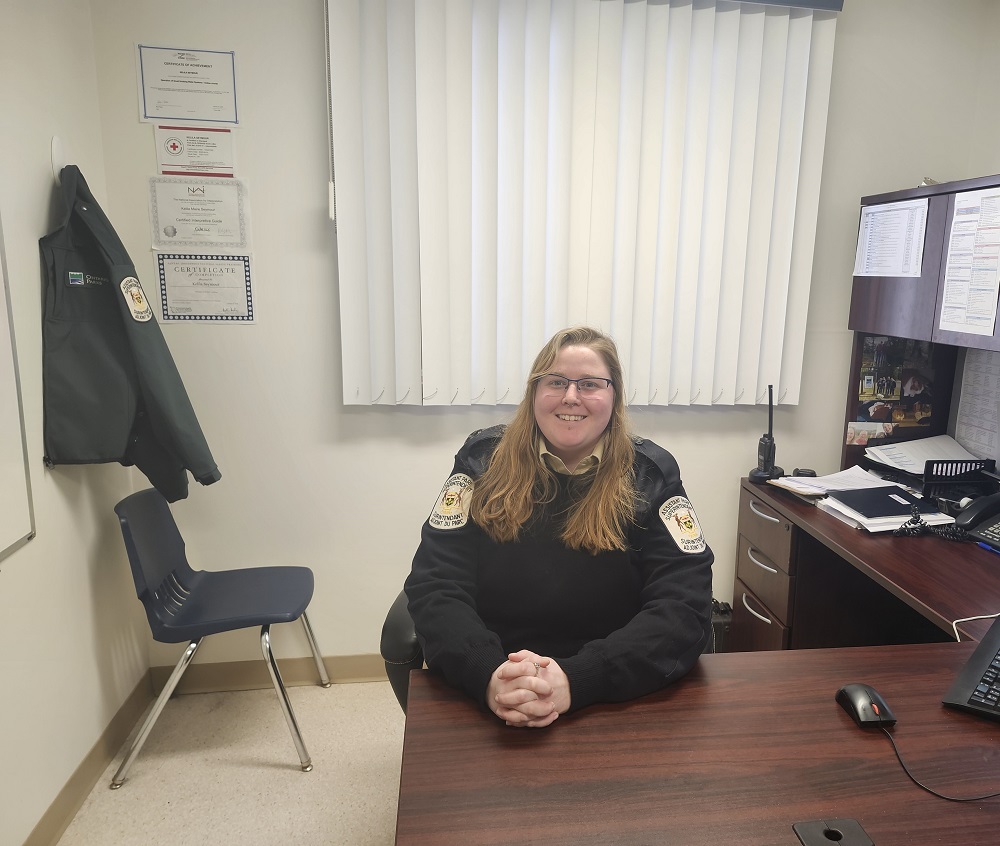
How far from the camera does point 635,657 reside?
48.6 inches

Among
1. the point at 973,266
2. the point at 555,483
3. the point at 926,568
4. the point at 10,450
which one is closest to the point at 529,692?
the point at 555,483

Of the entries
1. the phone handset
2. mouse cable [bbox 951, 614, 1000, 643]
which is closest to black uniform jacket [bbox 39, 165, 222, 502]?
mouse cable [bbox 951, 614, 1000, 643]

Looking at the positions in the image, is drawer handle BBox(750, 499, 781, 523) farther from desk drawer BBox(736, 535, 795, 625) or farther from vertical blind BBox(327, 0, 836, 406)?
vertical blind BBox(327, 0, 836, 406)

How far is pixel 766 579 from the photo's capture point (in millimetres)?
2412

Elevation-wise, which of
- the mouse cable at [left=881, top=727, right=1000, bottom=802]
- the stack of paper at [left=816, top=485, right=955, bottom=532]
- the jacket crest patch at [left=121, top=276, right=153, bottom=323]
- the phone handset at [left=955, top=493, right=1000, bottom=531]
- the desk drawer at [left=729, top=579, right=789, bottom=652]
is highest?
the jacket crest patch at [left=121, top=276, right=153, bottom=323]

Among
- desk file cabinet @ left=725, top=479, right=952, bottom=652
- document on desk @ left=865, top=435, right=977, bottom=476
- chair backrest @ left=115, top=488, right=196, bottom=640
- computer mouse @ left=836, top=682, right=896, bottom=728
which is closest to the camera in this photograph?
computer mouse @ left=836, top=682, right=896, bottom=728

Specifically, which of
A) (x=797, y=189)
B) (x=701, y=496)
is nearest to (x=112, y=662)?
(x=701, y=496)

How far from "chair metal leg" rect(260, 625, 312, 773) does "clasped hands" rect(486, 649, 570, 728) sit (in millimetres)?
1154

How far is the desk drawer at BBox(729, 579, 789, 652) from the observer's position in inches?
91.1

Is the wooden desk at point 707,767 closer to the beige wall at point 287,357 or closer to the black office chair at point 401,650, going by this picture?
the black office chair at point 401,650

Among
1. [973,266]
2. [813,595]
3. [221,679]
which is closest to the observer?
[973,266]

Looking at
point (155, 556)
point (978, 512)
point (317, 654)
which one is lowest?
point (317, 654)

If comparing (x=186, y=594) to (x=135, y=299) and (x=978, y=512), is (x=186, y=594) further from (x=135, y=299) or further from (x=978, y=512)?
(x=978, y=512)

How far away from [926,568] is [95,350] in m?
2.33
